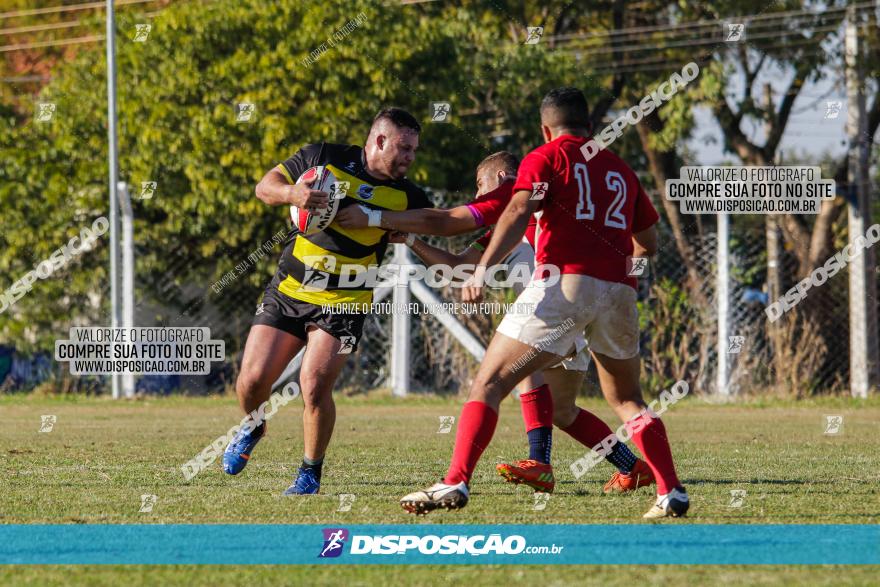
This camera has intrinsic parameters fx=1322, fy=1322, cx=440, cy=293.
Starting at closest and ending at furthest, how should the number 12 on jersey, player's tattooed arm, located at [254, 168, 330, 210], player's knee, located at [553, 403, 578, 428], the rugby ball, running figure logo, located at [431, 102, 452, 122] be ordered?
the number 12 on jersey → player's tattooed arm, located at [254, 168, 330, 210] → the rugby ball → player's knee, located at [553, 403, 578, 428] → running figure logo, located at [431, 102, 452, 122]

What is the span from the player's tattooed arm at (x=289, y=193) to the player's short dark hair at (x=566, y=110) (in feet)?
4.60

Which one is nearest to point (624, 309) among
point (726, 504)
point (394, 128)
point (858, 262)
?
point (726, 504)

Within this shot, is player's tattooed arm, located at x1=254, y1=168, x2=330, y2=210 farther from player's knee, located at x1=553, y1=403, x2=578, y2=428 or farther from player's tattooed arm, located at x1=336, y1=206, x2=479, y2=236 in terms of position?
player's knee, located at x1=553, y1=403, x2=578, y2=428

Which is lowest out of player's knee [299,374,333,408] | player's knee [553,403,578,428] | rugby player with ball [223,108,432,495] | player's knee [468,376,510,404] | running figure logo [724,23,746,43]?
player's knee [553,403,578,428]

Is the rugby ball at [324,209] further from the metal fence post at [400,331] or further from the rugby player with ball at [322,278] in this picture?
the metal fence post at [400,331]

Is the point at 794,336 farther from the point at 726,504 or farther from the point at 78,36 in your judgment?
the point at 78,36

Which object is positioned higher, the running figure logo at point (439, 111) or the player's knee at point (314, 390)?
the running figure logo at point (439, 111)

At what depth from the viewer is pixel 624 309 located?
633 cm

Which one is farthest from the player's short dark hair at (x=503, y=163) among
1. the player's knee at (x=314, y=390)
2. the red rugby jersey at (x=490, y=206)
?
the player's knee at (x=314, y=390)

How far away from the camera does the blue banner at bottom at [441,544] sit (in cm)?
507

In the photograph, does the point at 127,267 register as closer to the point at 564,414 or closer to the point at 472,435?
the point at 564,414

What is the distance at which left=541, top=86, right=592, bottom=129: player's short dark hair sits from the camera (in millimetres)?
6359

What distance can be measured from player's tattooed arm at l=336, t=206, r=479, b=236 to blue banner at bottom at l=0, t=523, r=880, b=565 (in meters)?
1.91

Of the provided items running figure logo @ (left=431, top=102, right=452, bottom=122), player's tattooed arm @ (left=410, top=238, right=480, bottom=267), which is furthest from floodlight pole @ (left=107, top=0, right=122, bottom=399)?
player's tattooed arm @ (left=410, top=238, right=480, bottom=267)
